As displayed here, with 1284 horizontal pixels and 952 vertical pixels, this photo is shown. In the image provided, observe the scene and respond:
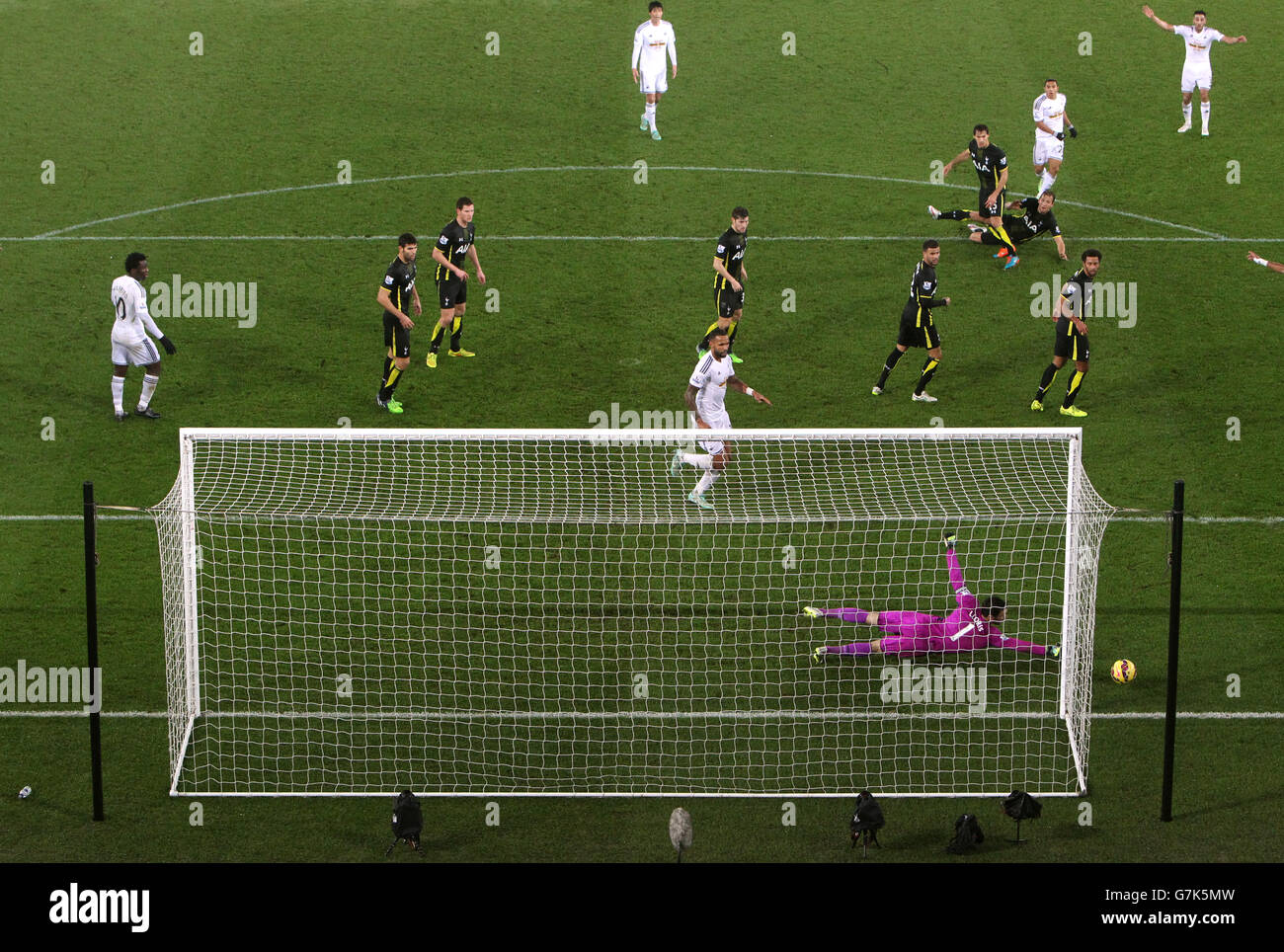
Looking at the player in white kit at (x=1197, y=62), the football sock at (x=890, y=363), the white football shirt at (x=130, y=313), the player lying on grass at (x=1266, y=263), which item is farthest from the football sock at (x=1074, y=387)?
the white football shirt at (x=130, y=313)

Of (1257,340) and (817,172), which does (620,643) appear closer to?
(1257,340)

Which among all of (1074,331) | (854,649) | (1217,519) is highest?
(1074,331)

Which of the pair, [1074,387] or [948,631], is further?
[1074,387]

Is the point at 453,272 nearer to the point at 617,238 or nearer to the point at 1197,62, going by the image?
the point at 617,238

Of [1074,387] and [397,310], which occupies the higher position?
[397,310]

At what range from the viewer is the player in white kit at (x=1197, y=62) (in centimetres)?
2719

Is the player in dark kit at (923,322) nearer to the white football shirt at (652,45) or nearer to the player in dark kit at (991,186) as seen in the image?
the player in dark kit at (991,186)

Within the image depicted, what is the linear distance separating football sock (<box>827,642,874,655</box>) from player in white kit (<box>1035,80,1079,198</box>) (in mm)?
11352

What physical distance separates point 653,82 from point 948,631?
13585mm

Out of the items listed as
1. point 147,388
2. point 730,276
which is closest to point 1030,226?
point 730,276

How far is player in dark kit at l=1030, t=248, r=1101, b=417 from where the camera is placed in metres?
20.0

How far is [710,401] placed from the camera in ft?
61.0

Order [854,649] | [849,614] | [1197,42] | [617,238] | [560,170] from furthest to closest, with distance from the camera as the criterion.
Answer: [1197,42], [560,170], [617,238], [849,614], [854,649]

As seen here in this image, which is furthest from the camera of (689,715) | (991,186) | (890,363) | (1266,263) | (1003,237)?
(991,186)
